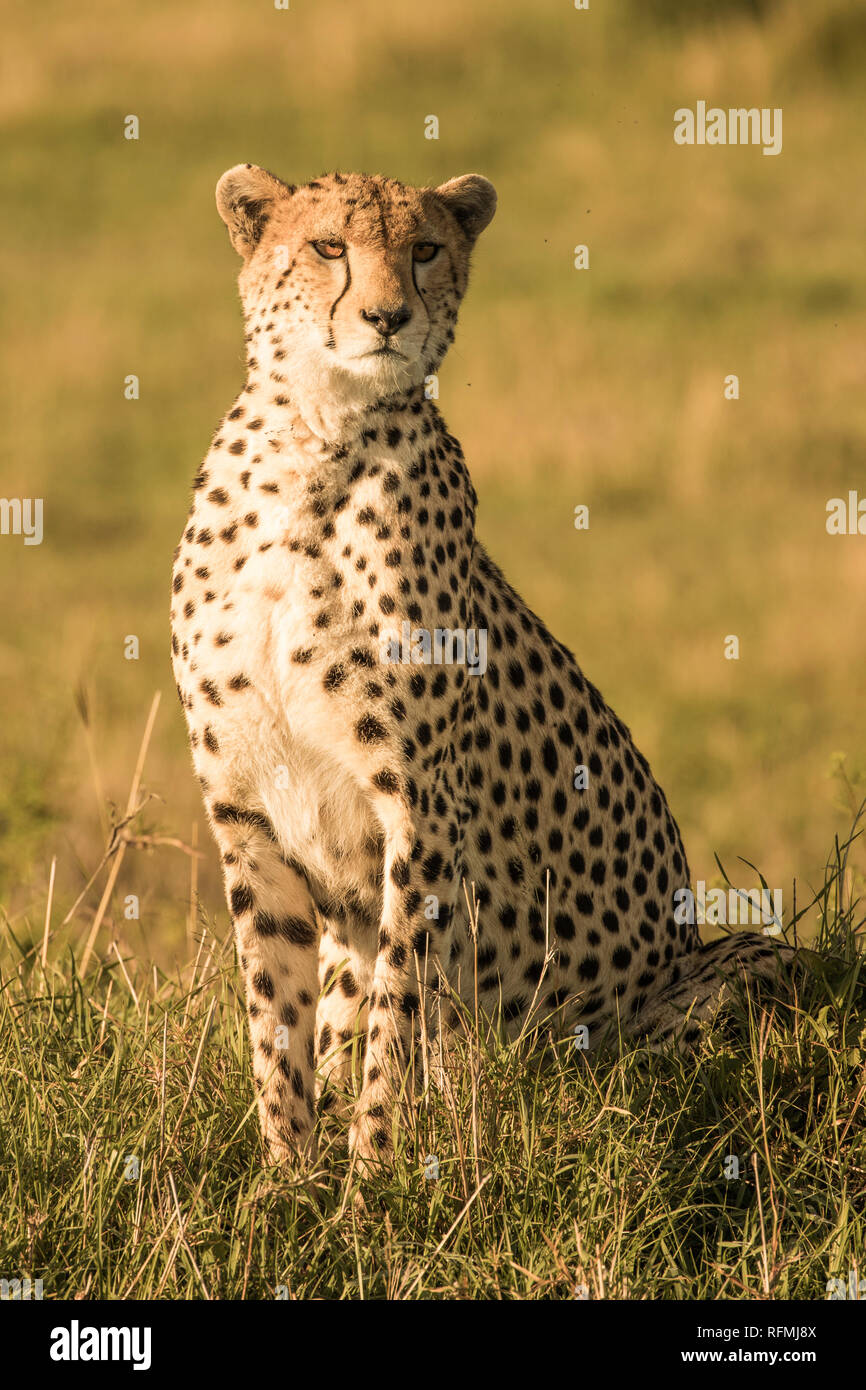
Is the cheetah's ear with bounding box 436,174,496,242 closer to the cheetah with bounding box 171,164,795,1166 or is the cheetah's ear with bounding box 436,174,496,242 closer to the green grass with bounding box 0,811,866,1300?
the cheetah with bounding box 171,164,795,1166

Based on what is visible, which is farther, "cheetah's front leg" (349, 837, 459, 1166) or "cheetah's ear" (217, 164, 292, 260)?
"cheetah's ear" (217, 164, 292, 260)

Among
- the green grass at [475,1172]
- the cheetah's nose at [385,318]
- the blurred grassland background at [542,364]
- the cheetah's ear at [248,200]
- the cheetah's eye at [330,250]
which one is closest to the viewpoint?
the green grass at [475,1172]

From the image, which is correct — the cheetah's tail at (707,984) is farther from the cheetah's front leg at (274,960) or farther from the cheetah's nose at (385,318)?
the cheetah's nose at (385,318)

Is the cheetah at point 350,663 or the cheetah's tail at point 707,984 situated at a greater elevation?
the cheetah at point 350,663

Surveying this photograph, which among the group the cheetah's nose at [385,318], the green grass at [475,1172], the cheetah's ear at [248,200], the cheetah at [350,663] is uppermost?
the cheetah's ear at [248,200]

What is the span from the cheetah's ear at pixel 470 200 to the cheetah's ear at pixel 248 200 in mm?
309

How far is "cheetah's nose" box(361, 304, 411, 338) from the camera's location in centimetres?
319

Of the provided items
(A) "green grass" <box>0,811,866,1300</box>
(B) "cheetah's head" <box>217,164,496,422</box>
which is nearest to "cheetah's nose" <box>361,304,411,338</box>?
(B) "cheetah's head" <box>217,164,496,422</box>

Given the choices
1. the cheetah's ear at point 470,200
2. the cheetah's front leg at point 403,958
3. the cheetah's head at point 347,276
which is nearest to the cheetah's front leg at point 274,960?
the cheetah's front leg at point 403,958

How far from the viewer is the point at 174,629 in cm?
343

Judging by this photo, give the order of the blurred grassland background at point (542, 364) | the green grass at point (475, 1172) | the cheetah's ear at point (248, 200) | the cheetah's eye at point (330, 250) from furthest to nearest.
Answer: the blurred grassland background at point (542, 364) → the cheetah's ear at point (248, 200) → the cheetah's eye at point (330, 250) → the green grass at point (475, 1172)

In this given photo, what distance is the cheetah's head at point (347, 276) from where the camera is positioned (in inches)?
127

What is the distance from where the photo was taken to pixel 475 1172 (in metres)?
2.91
